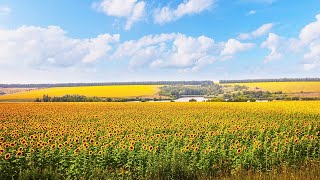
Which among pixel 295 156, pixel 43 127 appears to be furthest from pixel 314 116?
pixel 43 127

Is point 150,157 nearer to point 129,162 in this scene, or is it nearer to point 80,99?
point 129,162

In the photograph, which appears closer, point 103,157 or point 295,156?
point 103,157

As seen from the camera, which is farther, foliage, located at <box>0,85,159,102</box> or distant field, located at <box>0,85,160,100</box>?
distant field, located at <box>0,85,160,100</box>

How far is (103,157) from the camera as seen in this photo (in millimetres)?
11820

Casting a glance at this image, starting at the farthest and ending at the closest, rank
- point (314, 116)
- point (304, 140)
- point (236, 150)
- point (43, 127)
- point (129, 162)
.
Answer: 1. point (314, 116)
2. point (43, 127)
3. point (304, 140)
4. point (236, 150)
5. point (129, 162)

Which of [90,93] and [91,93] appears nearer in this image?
[91,93]

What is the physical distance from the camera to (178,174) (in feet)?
34.9

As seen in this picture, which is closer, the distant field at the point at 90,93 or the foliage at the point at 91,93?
the foliage at the point at 91,93

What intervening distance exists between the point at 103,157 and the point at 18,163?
2644 mm

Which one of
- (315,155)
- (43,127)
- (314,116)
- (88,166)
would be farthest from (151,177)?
(314,116)

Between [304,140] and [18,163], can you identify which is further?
[304,140]

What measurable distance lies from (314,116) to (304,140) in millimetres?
17824

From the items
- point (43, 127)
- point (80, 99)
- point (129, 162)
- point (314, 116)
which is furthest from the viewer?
point (80, 99)

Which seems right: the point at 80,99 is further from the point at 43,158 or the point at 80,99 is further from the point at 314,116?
the point at 43,158
